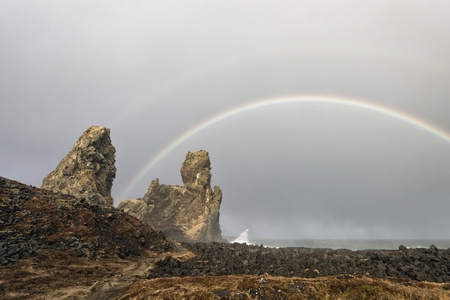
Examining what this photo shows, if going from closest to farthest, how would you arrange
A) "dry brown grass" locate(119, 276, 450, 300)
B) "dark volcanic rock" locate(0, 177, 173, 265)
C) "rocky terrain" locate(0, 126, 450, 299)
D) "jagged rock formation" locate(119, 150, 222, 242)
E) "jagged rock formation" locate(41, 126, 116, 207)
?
"dry brown grass" locate(119, 276, 450, 300), "rocky terrain" locate(0, 126, 450, 299), "dark volcanic rock" locate(0, 177, 173, 265), "jagged rock formation" locate(41, 126, 116, 207), "jagged rock formation" locate(119, 150, 222, 242)

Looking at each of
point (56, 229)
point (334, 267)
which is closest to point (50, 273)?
point (56, 229)

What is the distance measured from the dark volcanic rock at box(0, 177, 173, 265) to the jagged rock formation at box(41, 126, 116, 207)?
30.2 meters

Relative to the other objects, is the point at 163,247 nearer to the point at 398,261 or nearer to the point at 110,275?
the point at 110,275

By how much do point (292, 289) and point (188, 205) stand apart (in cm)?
10560

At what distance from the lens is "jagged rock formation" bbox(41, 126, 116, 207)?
63.3 m

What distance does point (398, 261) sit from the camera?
23.0 m

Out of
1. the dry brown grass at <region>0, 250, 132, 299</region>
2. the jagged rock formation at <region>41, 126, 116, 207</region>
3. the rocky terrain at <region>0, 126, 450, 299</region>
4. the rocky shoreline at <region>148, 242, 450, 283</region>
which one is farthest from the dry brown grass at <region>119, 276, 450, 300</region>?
the jagged rock formation at <region>41, 126, 116, 207</region>

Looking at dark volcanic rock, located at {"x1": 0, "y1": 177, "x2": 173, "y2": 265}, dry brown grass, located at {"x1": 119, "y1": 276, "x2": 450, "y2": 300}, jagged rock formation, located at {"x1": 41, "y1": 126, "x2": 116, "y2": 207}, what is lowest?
dry brown grass, located at {"x1": 119, "y1": 276, "x2": 450, "y2": 300}

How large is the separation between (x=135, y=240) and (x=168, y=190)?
8579 centimetres

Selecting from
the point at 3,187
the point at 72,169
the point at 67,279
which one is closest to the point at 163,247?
the point at 67,279

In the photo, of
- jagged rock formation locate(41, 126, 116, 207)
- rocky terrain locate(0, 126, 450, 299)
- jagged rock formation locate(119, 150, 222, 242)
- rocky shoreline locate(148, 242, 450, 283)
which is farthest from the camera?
jagged rock formation locate(119, 150, 222, 242)

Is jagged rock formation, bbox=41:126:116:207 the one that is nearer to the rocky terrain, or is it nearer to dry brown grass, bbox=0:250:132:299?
the rocky terrain

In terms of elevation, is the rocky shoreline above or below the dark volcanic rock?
below

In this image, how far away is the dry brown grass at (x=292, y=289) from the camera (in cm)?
1534
